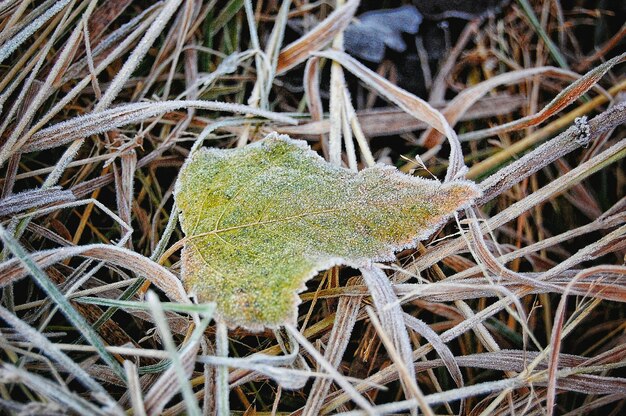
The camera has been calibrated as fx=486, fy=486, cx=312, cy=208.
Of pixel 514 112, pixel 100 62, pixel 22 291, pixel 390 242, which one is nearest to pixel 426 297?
pixel 390 242

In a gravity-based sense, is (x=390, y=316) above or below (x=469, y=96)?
below

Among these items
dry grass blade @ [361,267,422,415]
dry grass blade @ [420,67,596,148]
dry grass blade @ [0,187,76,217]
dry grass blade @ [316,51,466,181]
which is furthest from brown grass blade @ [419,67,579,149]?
dry grass blade @ [0,187,76,217]

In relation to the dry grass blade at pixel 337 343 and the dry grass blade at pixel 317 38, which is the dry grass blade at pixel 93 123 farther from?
the dry grass blade at pixel 337 343

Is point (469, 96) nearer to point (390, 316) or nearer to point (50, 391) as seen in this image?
point (390, 316)

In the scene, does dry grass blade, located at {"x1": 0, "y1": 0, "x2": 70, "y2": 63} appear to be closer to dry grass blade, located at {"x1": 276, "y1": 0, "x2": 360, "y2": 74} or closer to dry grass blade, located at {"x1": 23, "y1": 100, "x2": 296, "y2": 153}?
dry grass blade, located at {"x1": 23, "y1": 100, "x2": 296, "y2": 153}

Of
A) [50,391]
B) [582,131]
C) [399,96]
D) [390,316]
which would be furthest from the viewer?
[399,96]

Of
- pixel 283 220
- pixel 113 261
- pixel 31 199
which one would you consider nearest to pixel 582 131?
pixel 283 220

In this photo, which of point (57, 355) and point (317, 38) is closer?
point (57, 355)
